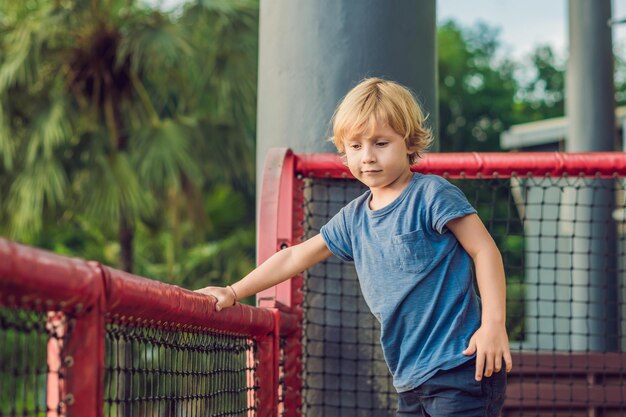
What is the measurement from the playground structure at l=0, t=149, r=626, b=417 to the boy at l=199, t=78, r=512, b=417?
0.27 meters

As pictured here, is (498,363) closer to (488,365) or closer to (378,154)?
(488,365)

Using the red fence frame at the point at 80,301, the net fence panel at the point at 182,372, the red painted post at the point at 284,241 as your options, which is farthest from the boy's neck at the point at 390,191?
the red painted post at the point at 284,241

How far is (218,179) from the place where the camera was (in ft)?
49.2

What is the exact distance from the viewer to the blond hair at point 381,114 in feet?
8.77

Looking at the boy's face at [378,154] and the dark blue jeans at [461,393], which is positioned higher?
the boy's face at [378,154]

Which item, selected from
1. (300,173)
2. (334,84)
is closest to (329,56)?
(334,84)

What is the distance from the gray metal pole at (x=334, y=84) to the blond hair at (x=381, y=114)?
3.81ft

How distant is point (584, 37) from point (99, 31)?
549 cm

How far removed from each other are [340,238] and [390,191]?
0.21 meters

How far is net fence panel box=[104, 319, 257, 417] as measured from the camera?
2.21m

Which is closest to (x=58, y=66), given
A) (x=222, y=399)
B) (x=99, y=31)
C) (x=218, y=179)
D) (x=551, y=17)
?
(x=99, y=31)

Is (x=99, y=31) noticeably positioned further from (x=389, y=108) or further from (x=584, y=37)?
(x=389, y=108)

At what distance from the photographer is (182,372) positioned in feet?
8.27

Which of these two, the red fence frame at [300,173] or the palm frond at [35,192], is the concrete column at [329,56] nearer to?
the red fence frame at [300,173]
